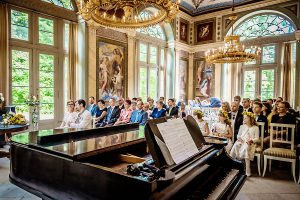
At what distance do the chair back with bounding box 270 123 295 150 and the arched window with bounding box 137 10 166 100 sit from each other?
19.9 ft

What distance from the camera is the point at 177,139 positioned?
66.3 inches

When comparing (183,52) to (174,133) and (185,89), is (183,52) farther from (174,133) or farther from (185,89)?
(174,133)

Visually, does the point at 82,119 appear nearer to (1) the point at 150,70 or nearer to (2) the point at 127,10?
(2) the point at 127,10

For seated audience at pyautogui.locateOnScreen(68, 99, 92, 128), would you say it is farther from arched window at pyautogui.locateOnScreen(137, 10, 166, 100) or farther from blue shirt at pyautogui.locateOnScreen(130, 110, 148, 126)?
arched window at pyautogui.locateOnScreen(137, 10, 166, 100)

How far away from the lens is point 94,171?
54.1 inches

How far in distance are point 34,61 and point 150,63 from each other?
504cm

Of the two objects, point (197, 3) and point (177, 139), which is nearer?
point (177, 139)

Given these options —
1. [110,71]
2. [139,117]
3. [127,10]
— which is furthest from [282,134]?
[110,71]

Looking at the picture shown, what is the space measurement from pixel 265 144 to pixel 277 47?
7.19 m

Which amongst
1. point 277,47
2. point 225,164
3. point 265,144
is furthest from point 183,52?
point 225,164

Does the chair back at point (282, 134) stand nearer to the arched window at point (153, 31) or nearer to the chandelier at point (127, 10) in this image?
the chandelier at point (127, 10)

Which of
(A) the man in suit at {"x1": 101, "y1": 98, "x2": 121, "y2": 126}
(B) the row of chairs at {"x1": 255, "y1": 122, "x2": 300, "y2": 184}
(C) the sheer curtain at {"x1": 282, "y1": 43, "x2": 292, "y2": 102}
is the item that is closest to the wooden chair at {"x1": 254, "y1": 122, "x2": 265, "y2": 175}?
(B) the row of chairs at {"x1": 255, "y1": 122, "x2": 300, "y2": 184}

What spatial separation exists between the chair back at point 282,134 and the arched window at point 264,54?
652 cm

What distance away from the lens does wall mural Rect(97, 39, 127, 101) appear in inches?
303
